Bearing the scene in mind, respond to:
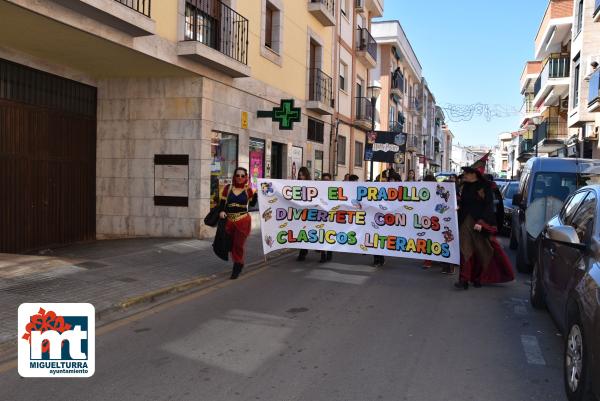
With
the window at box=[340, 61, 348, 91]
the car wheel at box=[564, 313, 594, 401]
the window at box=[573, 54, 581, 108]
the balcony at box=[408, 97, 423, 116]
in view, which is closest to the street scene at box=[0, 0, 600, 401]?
the car wheel at box=[564, 313, 594, 401]

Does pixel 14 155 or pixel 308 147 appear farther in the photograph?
pixel 308 147

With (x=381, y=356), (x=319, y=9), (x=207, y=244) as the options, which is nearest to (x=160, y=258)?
(x=207, y=244)

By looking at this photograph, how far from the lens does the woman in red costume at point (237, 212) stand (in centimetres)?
801

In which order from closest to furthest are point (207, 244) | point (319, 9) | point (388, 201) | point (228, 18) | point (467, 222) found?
point (467, 222)
point (388, 201)
point (207, 244)
point (228, 18)
point (319, 9)

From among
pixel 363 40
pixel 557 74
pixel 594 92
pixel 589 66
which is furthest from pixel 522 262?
pixel 557 74

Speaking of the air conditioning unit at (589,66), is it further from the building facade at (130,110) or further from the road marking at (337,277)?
the road marking at (337,277)

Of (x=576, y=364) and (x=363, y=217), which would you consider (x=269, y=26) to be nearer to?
(x=363, y=217)

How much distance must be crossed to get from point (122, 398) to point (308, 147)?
48.6ft

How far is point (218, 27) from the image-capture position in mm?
12336

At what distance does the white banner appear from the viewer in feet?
→ 27.5

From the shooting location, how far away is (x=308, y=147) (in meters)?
18.1

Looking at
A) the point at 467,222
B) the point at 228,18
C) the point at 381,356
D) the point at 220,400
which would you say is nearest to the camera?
the point at 220,400

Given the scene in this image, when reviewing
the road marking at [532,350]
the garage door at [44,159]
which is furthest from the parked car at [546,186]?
the garage door at [44,159]

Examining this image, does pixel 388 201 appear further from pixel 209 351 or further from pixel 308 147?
pixel 308 147
